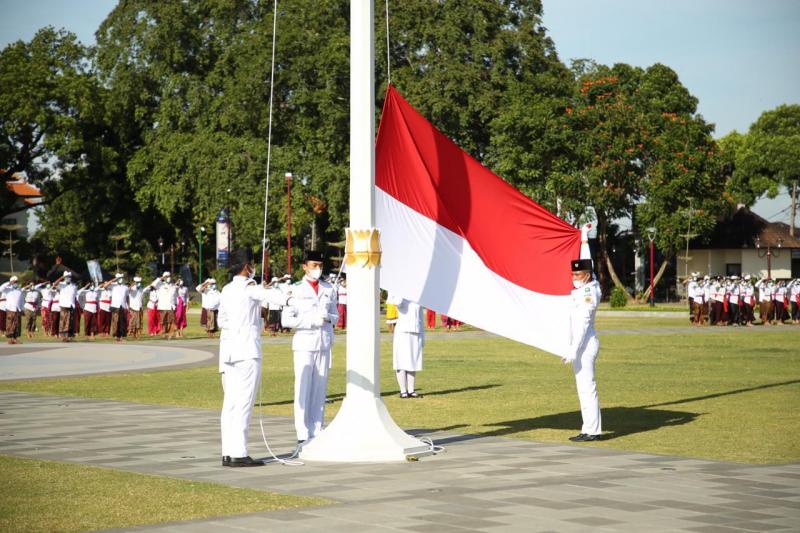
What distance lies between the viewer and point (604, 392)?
19266 millimetres

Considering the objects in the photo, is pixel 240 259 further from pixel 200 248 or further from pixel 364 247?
pixel 200 248

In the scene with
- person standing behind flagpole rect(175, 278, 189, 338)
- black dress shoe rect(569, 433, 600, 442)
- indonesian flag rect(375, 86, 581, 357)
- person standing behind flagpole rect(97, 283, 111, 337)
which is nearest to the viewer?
indonesian flag rect(375, 86, 581, 357)

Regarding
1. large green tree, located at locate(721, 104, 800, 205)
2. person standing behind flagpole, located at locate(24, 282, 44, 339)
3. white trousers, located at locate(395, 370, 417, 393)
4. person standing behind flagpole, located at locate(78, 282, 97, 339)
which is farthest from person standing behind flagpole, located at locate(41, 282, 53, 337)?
large green tree, located at locate(721, 104, 800, 205)

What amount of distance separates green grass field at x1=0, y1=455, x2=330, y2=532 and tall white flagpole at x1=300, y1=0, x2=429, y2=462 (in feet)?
6.60

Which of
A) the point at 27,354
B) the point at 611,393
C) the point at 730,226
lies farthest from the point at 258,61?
the point at 611,393

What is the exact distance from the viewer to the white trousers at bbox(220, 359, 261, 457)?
453 inches

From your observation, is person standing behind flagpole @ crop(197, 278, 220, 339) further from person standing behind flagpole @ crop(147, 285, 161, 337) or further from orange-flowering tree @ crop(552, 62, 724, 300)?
orange-flowering tree @ crop(552, 62, 724, 300)

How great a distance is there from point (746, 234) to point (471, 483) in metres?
75.5

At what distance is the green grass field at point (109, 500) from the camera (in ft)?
28.8

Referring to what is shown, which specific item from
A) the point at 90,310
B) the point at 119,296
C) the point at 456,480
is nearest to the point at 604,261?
the point at 90,310

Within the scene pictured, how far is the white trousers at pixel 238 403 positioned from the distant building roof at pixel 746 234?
232 ft

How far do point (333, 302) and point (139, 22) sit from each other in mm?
56100

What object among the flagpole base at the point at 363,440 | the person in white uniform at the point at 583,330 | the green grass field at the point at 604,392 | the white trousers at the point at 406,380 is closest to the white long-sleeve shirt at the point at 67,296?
the green grass field at the point at 604,392

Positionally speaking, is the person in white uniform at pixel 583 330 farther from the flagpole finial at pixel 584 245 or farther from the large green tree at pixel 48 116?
the large green tree at pixel 48 116
